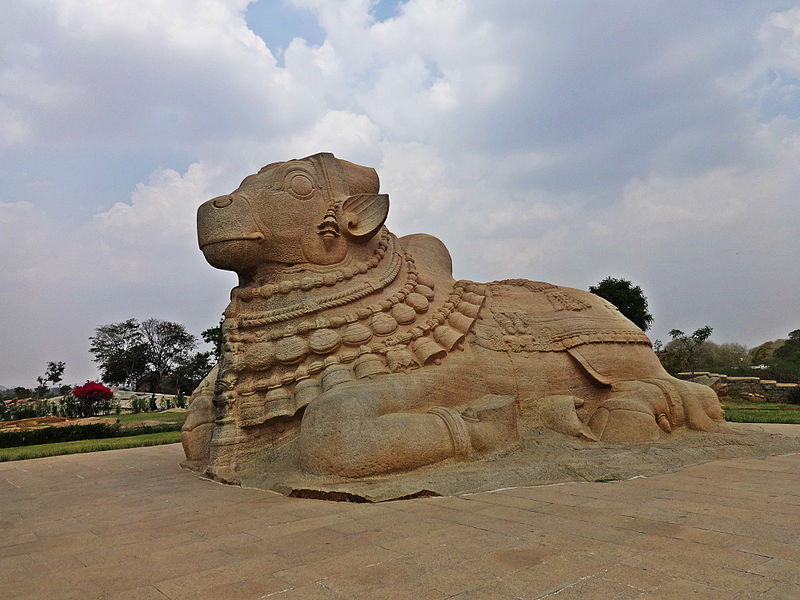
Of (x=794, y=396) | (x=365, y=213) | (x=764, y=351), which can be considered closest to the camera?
(x=365, y=213)

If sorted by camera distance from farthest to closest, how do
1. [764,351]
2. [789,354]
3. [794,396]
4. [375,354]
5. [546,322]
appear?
[764,351], [789,354], [794,396], [546,322], [375,354]

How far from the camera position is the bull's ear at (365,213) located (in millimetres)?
4969

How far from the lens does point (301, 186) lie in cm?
480

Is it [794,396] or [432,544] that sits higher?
[432,544]

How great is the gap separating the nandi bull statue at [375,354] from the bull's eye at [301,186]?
0.5 inches

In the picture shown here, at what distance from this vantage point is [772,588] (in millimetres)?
1728

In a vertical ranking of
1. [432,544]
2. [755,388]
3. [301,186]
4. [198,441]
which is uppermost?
[301,186]

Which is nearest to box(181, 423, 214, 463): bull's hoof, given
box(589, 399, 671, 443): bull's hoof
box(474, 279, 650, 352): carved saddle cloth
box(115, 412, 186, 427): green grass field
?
box(474, 279, 650, 352): carved saddle cloth

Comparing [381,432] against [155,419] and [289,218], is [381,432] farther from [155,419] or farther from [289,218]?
[155,419]

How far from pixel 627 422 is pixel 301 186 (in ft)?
11.4

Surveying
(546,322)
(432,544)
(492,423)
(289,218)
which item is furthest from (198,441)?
(432,544)

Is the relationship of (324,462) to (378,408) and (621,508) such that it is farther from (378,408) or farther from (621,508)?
(621,508)

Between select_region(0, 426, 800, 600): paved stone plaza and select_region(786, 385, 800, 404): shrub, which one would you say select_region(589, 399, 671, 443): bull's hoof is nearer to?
select_region(0, 426, 800, 600): paved stone plaza

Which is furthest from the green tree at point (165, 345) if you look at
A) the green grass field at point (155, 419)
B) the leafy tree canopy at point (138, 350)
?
the green grass field at point (155, 419)
